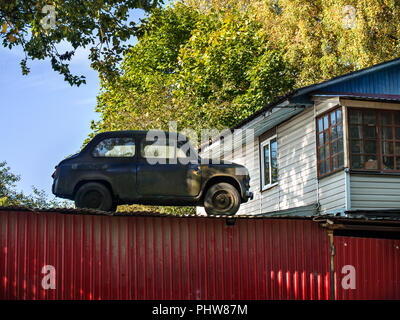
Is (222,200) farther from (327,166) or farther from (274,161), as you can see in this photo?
(274,161)

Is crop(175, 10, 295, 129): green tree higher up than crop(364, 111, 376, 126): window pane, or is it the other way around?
crop(175, 10, 295, 129): green tree

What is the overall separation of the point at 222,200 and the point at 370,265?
3.71 metres

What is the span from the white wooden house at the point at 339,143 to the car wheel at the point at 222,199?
3621 millimetres

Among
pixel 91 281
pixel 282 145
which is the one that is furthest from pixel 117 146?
pixel 282 145

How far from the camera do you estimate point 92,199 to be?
560 inches

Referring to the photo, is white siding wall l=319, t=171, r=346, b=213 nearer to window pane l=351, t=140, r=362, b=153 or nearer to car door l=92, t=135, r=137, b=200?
window pane l=351, t=140, r=362, b=153

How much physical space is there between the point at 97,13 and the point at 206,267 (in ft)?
25.9

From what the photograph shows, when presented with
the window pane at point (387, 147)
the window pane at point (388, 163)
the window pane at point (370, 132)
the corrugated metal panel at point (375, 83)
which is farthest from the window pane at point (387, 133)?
the corrugated metal panel at point (375, 83)

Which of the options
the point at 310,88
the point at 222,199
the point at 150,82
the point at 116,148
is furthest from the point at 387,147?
the point at 150,82

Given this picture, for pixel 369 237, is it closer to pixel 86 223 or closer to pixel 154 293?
pixel 154 293

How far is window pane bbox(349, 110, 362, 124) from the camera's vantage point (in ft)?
56.7

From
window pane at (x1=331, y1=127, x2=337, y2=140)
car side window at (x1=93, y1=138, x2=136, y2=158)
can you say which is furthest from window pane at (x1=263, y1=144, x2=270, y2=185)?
car side window at (x1=93, y1=138, x2=136, y2=158)

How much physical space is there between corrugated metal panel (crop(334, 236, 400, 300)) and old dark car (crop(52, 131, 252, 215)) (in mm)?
2553

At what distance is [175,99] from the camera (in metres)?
31.9
